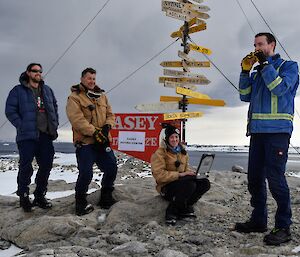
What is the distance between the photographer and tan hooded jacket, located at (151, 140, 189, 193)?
5.44 meters

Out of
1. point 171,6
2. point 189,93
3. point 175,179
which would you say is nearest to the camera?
point 175,179

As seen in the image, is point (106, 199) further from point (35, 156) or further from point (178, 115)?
point (178, 115)

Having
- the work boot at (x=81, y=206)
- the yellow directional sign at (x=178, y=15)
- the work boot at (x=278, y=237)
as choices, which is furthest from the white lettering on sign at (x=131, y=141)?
the work boot at (x=278, y=237)

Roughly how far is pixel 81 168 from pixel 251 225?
255 cm

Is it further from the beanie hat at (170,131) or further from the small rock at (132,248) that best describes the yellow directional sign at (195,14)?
the small rock at (132,248)

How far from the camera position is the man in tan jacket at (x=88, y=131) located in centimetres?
Result: 568

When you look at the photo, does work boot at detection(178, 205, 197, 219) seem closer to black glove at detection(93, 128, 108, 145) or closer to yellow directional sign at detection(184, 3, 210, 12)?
black glove at detection(93, 128, 108, 145)

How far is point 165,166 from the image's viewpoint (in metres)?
5.56

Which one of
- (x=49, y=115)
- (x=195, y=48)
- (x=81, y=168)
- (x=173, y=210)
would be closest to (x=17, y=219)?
(x=81, y=168)

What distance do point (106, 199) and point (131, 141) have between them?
303 cm

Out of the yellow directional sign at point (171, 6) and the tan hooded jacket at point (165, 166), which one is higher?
the yellow directional sign at point (171, 6)

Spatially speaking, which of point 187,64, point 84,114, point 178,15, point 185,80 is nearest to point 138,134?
point 185,80

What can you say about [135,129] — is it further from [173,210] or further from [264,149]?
[264,149]

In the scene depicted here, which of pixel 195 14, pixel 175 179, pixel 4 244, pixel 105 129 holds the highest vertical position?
pixel 195 14
